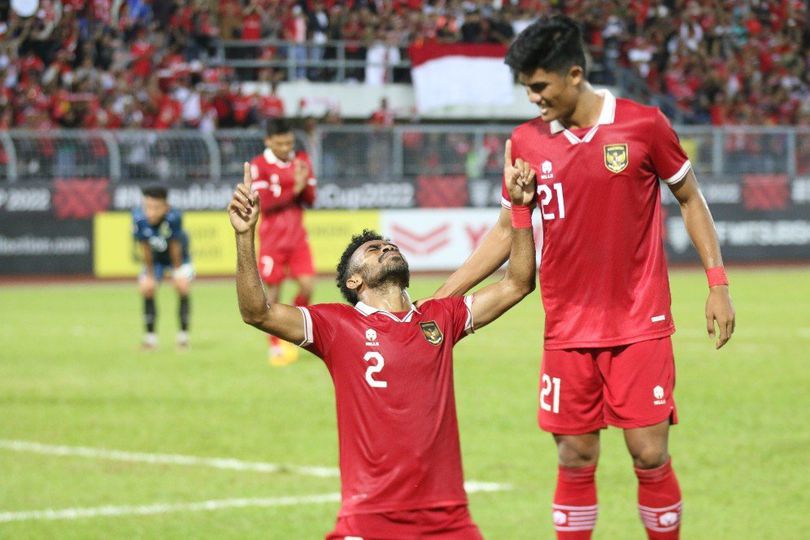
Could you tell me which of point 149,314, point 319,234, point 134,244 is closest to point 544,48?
point 149,314

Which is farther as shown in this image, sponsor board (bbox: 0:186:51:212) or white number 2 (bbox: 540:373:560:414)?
sponsor board (bbox: 0:186:51:212)

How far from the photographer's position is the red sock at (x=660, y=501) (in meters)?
6.02

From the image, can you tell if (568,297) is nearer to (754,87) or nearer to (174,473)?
(174,473)

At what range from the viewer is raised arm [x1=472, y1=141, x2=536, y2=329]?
17.5 feet

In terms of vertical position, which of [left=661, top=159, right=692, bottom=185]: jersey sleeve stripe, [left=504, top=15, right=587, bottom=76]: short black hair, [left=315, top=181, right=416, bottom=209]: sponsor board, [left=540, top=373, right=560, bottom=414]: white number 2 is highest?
[left=504, top=15, right=587, bottom=76]: short black hair

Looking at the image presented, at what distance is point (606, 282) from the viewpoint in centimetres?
604

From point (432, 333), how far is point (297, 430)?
578 cm

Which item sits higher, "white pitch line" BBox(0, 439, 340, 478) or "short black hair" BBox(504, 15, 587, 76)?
"short black hair" BBox(504, 15, 587, 76)

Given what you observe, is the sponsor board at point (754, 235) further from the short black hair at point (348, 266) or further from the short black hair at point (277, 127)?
the short black hair at point (348, 266)

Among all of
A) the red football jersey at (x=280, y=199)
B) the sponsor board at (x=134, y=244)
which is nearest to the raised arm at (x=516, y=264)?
the red football jersey at (x=280, y=199)

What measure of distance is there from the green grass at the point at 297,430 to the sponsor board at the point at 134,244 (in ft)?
24.9

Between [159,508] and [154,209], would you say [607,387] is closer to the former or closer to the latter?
[159,508]

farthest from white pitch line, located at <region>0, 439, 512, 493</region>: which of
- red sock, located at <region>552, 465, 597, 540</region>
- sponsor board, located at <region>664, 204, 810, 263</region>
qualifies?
sponsor board, located at <region>664, 204, 810, 263</region>

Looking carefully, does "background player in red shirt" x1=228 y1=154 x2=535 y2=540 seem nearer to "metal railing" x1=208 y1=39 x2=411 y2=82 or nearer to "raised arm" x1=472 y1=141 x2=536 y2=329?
"raised arm" x1=472 y1=141 x2=536 y2=329
